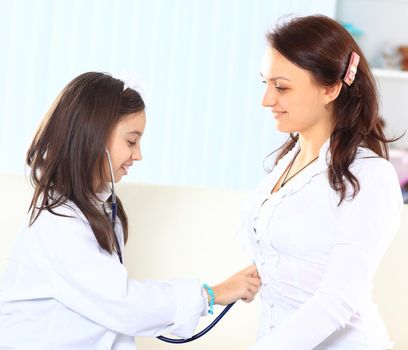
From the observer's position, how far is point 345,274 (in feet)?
4.80

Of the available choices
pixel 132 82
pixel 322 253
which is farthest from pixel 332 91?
pixel 132 82

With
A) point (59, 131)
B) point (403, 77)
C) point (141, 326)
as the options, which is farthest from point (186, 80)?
point (141, 326)

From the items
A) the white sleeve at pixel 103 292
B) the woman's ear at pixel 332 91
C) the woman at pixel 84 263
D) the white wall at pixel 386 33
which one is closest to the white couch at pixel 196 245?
the woman at pixel 84 263

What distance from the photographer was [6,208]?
2162 mm

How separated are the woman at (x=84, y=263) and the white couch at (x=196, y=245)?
42 centimetres

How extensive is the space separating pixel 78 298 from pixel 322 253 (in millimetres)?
527

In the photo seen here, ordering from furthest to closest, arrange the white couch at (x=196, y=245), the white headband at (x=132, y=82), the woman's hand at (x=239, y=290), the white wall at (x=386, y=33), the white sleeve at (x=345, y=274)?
the white wall at (x=386, y=33)
the white couch at (x=196, y=245)
the white headband at (x=132, y=82)
the woman's hand at (x=239, y=290)
the white sleeve at (x=345, y=274)

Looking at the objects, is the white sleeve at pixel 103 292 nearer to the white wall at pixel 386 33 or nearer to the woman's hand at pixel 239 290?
the woman's hand at pixel 239 290

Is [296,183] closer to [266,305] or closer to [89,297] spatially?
[266,305]

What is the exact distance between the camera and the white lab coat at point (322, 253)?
1467 mm

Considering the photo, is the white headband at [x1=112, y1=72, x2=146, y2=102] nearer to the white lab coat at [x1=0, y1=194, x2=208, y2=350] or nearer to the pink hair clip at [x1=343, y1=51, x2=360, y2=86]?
the white lab coat at [x1=0, y1=194, x2=208, y2=350]

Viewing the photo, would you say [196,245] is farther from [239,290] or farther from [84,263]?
[84,263]

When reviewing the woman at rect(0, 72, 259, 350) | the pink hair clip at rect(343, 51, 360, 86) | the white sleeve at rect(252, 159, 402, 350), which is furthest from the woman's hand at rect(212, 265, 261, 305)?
the pink hair clip at rect(343, 51, 360, 86)

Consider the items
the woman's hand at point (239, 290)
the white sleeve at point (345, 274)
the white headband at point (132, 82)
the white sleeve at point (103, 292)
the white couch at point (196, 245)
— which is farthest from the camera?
the white couch at point (196, 245)
